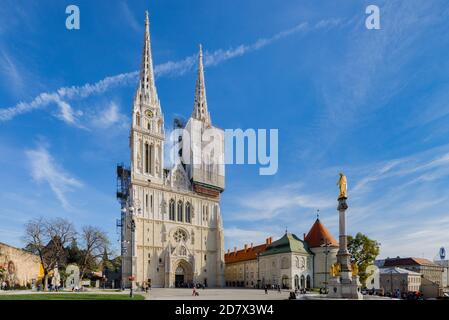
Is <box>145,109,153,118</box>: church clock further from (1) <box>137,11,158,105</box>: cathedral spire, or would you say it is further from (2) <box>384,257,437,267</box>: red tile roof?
(2) <box>384,257,437,267</box>: red tile roof

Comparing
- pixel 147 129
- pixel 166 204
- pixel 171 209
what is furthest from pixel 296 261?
pixel 147 129

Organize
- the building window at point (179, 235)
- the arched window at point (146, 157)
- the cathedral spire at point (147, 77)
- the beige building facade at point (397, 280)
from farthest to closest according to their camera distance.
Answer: the cathedral spire at point (147, 77), the arched window at point (146, 157), the beige building facade at point (397, 280), the building window at point (179, 235)

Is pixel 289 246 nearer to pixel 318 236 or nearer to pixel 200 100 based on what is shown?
pixel 318 236

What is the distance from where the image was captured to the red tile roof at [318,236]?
5750 cm

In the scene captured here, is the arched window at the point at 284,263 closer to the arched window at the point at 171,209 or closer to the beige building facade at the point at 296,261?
the beige building facade at the point at 296,261

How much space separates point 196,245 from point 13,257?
91.5 ft

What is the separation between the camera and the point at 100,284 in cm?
5588

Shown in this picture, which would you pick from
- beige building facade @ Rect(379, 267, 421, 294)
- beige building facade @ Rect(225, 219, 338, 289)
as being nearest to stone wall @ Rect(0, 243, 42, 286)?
beige building facade @ Rect(225, 219, 338, 289)

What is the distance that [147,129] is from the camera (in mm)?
58969

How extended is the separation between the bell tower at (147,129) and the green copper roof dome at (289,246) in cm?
2009

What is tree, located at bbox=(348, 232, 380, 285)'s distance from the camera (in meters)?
45.1

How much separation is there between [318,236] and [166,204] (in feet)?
77.5

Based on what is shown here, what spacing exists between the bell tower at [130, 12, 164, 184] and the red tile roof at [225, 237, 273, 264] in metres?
21.2

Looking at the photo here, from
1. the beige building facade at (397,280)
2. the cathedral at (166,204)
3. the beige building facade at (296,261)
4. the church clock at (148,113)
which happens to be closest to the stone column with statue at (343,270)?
the beige building facade at (296,261)
